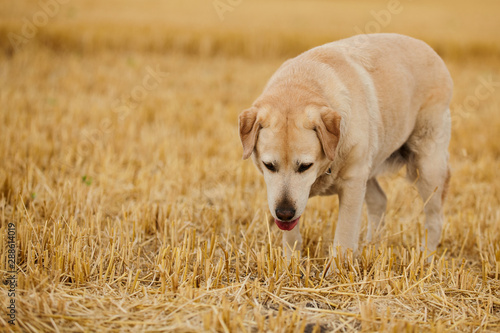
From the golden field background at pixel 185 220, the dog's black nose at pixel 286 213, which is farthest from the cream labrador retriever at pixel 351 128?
the golden field background at pixel 185 220

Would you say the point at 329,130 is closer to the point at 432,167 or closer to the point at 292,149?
the point at 292,149

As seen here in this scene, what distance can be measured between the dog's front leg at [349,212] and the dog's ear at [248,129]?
30.5 inches

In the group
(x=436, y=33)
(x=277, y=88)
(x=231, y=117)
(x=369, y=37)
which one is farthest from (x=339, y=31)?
(x=277, y=88)

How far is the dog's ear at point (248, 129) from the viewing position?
3199mm

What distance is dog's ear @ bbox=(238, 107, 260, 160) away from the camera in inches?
126

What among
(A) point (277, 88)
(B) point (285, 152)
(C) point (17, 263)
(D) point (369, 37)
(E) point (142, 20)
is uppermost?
(E) point (142, 20)

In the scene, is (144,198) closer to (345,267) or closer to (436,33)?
(345,267)

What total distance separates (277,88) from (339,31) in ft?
45.7

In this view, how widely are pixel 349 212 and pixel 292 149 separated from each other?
2.40ft

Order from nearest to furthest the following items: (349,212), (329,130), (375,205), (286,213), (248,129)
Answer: (286,213)
(329,130)
(248,129)
(349,212)
(375,205)

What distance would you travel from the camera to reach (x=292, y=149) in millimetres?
3070

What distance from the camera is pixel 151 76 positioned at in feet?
37.2

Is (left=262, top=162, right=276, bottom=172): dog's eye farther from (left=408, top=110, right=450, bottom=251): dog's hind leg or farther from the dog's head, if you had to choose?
(left=408, top=110, right=450, bottom=251): dog's hind leg

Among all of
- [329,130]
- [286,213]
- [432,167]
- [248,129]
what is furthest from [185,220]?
[432,167]
